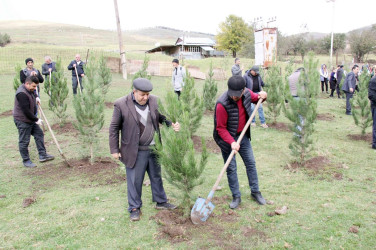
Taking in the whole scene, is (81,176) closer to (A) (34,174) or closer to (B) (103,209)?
(A) (34,174)

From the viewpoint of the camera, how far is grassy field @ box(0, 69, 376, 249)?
3529 millimetres

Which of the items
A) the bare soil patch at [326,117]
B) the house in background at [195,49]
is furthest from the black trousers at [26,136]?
the house in background at [195,49]

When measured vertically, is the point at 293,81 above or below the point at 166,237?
above

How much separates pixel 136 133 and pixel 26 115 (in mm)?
3243

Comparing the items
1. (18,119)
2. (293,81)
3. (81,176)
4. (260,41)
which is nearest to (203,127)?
(293,81)

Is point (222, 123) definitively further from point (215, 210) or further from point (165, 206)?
point (165, 206)

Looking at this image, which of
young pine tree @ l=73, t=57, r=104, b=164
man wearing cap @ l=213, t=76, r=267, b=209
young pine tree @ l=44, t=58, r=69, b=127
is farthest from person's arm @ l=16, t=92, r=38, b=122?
man wearing cap @ l=213, t=76, r=267, b=209

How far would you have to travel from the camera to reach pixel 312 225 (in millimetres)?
3783

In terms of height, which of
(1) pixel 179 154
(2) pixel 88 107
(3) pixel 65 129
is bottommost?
(3) pixel 65 129

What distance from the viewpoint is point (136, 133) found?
383 centimetres

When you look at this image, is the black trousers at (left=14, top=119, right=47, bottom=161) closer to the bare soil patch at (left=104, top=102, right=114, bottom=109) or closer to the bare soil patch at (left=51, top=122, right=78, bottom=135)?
the bare soil patch at (left=51, top=122, right=78, bottom=135)

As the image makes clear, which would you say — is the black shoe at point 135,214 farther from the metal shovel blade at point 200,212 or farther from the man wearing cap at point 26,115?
the man wearing cap at point 26,115

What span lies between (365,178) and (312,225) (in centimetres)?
231

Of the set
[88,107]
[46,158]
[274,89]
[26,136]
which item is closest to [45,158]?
[46,158]
